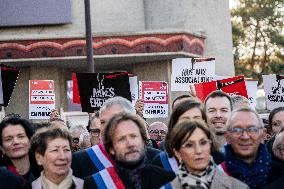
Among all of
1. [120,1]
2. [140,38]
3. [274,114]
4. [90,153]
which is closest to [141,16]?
[120,1]

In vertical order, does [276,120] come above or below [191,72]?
below

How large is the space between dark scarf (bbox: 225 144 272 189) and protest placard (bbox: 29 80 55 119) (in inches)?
349

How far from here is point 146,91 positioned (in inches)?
583

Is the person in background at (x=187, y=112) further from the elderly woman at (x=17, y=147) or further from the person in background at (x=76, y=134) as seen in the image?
the person in background at (x=76, y=134)

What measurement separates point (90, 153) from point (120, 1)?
82.8 feet

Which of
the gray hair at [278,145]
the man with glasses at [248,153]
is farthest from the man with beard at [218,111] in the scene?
the man with glasses at [248,153]

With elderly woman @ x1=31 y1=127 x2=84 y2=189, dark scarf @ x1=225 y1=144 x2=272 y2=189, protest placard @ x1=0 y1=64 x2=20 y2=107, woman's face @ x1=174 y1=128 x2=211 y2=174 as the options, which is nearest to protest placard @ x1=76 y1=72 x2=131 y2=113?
protest placard @ x1=0 y1=64 x2=20 y2=107

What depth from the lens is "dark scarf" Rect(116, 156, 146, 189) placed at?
622 cm

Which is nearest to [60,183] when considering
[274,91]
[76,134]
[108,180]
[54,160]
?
[54,160]

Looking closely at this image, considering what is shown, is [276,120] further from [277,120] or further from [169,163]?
[169,163]

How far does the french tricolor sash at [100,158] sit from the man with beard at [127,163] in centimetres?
59

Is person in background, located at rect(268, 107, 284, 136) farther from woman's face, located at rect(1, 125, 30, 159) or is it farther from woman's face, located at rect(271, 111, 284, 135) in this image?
woman's face, located at rect(1, 125, 30, 159)

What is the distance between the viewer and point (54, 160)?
6570 mm

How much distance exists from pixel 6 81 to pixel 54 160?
4040 millimetres
